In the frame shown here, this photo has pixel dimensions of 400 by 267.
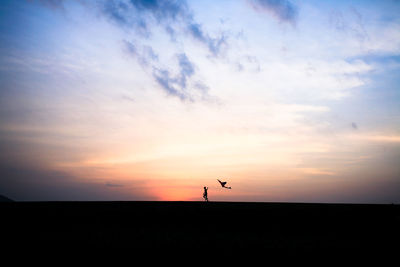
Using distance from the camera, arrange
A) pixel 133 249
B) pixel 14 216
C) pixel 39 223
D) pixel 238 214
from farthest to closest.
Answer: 1. pixel 238 214
2. pixel 14 216
3. pixel 39 223
4. pixel 133 249

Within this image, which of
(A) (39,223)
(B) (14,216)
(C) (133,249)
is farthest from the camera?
(B) (14,216)

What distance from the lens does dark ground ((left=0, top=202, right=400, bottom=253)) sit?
1680cm

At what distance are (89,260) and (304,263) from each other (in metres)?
10.7

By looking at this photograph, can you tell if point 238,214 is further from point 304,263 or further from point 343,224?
point 304,263

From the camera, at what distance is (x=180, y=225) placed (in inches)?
889

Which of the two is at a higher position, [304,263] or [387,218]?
[387,218]

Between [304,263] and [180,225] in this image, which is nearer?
[304,263]

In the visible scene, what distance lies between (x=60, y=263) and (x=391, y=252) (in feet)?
58.6

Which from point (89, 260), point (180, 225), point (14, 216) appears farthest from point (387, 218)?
point (14, 216)

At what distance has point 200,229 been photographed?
21.2 metres

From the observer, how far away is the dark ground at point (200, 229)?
16.8m

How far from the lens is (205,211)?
28.3 metres

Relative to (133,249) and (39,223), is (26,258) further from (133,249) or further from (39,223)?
(39,223)

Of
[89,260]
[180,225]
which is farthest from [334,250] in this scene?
[89,260]
